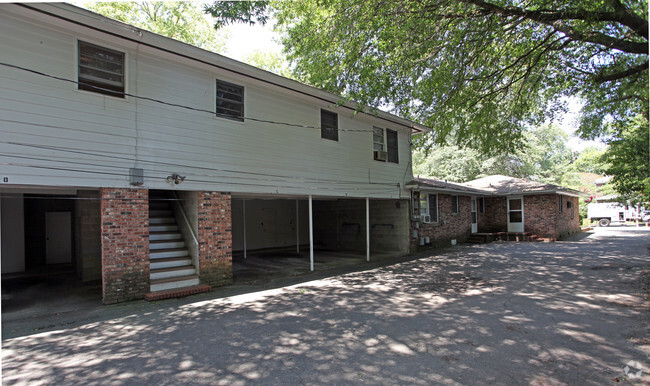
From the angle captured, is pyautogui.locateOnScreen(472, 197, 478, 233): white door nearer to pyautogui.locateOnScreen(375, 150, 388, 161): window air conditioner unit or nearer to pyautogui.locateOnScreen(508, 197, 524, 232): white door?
pyautogui.locateOnScreen(508, 197, 524, 232): white door

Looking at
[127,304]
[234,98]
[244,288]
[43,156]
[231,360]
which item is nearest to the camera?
[231,360]

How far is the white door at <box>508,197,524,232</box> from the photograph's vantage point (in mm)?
17906

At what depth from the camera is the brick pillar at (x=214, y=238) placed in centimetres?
746

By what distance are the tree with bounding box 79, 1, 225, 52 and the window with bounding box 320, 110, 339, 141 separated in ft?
43.1

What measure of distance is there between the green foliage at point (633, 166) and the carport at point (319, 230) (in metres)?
6.35

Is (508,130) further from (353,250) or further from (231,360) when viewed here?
(231,360)

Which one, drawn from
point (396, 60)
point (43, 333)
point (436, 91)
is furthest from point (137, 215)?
point (436, 91)

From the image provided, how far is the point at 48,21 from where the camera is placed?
561 cm

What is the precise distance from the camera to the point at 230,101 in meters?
8.05

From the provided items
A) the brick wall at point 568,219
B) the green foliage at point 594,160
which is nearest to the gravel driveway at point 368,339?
the green foliage at point 594,160

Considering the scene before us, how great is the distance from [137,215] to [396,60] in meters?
6.50

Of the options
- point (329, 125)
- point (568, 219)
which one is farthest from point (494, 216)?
point (329, 125)

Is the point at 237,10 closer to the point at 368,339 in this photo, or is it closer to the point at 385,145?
the point at 385,145

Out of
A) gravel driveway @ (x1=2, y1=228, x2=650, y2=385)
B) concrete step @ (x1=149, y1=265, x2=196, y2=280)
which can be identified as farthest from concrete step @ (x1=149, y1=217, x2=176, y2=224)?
gravel driveway @ (x1=2, y1=228, x2=650, y2=385)
